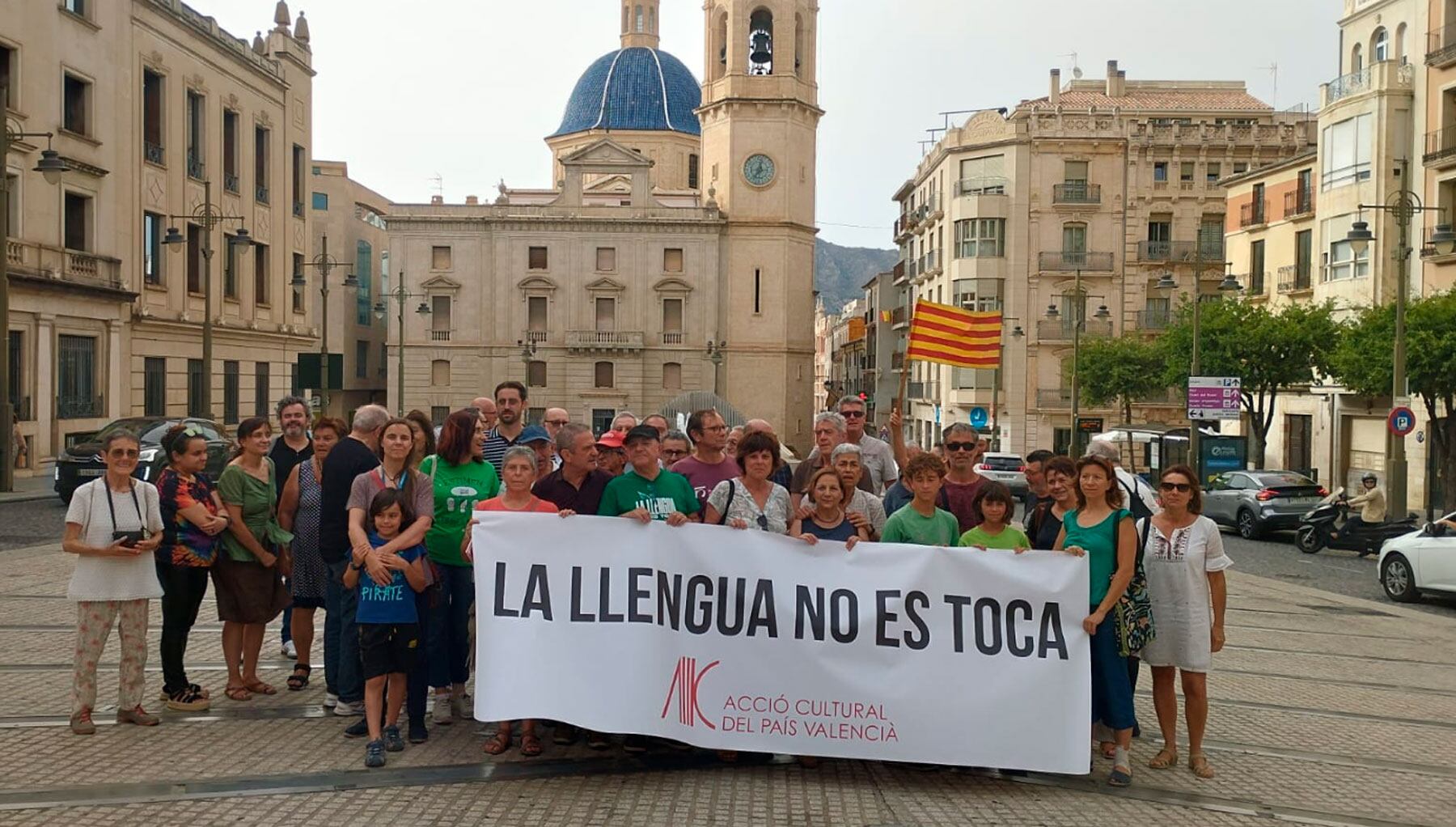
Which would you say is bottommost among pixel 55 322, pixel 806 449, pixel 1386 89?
pixel 806 449

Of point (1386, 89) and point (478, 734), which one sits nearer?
point (478, 734)

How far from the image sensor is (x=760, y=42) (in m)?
75.8

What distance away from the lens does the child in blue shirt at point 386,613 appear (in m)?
7.03

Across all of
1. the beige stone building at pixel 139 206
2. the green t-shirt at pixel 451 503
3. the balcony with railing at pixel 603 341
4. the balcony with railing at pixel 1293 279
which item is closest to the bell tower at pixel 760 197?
the balcony with railing at pixel 603 341

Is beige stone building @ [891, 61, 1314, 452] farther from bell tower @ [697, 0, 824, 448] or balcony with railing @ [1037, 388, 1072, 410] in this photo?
bell tower @ [697, 0, 824, 448]

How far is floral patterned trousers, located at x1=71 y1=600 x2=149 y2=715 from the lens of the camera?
290 inches

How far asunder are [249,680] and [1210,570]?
6130mm

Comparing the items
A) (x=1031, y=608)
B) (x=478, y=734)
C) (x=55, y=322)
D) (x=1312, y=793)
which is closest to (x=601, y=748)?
(x=478, y=734)

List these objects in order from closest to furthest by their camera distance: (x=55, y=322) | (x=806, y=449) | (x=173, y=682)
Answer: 1. (x=173, y=682)
2. (x=55, y=322)
3. (x=806, y=449)

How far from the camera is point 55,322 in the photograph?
33.1 metres

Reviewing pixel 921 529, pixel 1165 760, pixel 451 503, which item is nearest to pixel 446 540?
pixel 451 503

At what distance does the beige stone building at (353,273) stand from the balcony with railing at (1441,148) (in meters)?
48.9

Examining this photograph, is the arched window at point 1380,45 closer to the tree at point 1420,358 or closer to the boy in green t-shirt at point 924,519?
the tree at point 1420,358

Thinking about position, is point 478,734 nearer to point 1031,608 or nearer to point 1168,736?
point 1031,608
